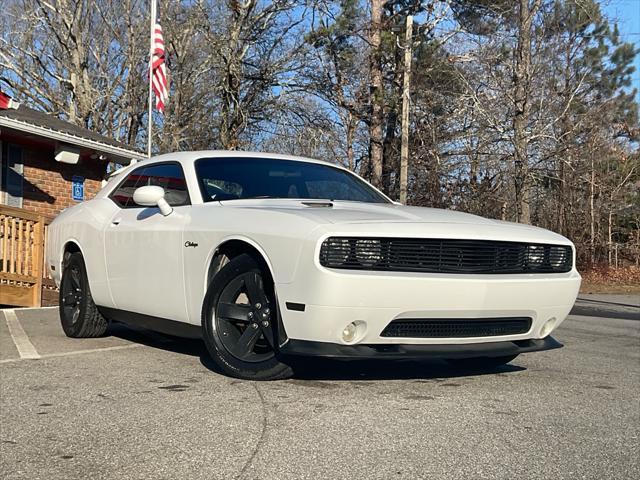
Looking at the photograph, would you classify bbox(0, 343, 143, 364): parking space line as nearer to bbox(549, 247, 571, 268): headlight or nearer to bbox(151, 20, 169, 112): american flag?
bbox(549, 247, 571, 268): headlight

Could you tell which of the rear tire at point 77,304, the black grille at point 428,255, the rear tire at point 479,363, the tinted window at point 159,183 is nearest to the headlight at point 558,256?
the black grille at point 428,255

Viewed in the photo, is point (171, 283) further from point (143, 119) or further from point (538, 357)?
point (143, 119)

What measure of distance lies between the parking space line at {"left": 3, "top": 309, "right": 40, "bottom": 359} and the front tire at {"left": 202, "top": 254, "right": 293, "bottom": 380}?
1.85 metres

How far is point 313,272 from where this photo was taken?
3.67 meters

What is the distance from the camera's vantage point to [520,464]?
117 inches

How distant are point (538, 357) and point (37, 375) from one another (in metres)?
3.97

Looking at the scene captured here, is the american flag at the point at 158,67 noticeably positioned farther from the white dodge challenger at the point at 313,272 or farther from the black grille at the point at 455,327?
the black grille at the point at 455,327

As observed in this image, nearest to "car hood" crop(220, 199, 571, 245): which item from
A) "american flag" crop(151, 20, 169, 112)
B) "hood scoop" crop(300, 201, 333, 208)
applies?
"hood scoop" crop(300, 201, 333, 208)

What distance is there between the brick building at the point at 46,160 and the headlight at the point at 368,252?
32.2 feet

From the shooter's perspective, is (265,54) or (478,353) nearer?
(478,353)

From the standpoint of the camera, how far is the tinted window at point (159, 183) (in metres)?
5.02

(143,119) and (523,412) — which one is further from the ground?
(143,119)

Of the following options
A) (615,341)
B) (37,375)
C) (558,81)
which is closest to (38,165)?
(37,375)

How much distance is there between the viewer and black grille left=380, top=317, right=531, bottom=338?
153 inches
